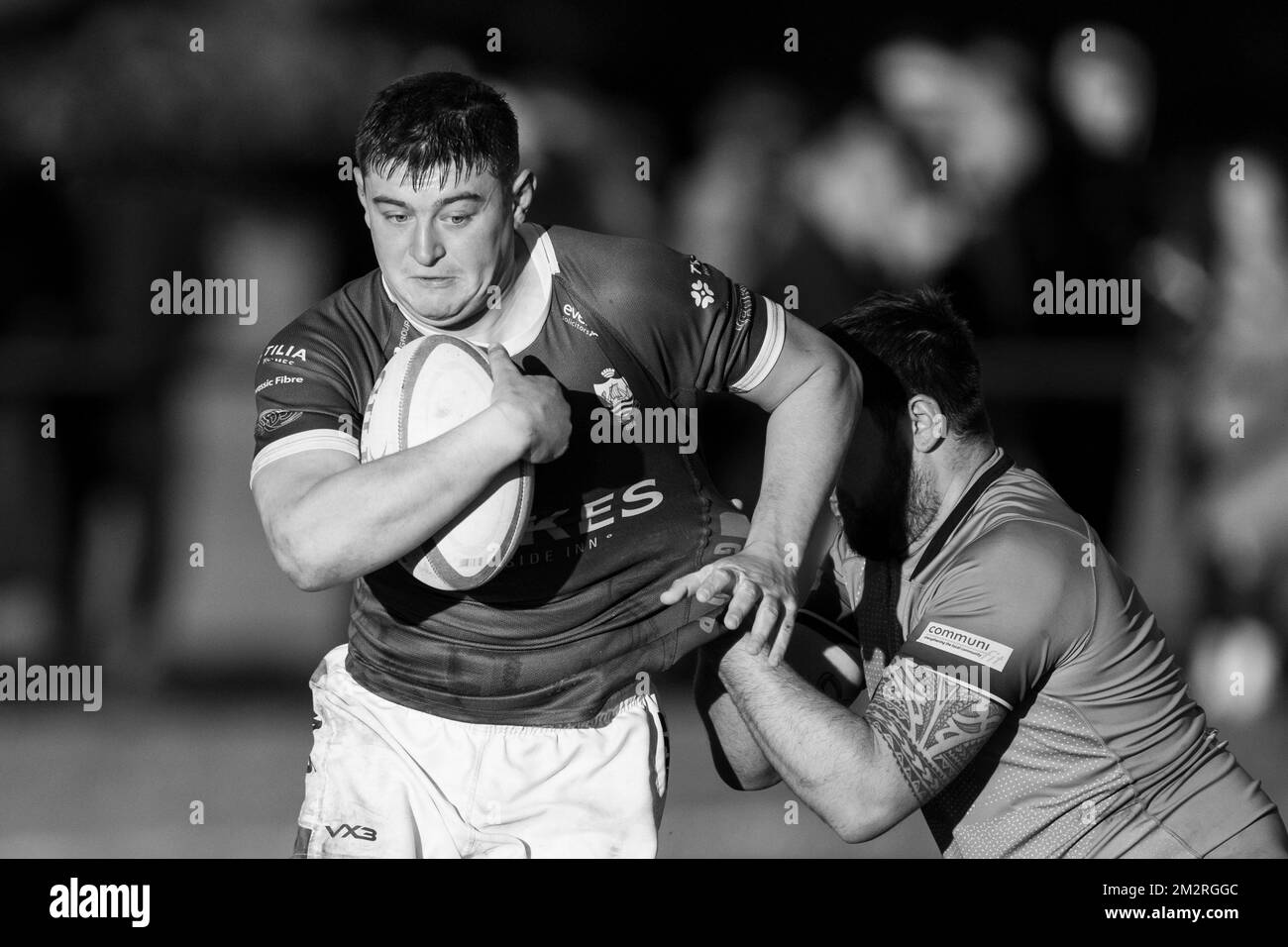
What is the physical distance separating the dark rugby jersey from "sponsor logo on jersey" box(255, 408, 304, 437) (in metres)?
0.15

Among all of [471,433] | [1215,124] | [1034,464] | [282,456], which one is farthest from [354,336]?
[1215,124]

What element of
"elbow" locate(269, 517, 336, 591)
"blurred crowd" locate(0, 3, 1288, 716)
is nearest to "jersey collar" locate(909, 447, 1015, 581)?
"elbow" locate(269, 517, 336, 591)

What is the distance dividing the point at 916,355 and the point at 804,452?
486mm

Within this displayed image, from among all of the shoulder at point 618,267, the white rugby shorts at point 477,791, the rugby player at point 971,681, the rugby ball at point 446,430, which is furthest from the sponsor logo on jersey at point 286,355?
the rugby player at point 971,681

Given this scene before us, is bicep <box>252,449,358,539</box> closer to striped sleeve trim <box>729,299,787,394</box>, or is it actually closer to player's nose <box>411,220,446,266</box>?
player's nose <box>411,220,446,266</box>

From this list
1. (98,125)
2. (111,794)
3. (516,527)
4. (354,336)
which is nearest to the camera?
(516,527)

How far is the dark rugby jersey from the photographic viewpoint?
345 centimetres

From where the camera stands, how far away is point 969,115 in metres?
7.20

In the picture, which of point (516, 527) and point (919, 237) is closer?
point (516, 527)

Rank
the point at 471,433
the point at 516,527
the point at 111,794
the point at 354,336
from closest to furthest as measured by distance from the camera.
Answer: the point at 471,433 → the point at 516,527 → the point at 354,336 → the point at 111,794

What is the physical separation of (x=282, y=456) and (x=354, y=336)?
1.22 ft

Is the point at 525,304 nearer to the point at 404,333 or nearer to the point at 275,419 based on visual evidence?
the point at 404,333

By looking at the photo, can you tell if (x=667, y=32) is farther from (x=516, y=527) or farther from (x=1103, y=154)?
(x=516, y=527)

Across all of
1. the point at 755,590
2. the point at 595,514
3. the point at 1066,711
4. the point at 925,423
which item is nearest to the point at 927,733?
the point at 1066,711
